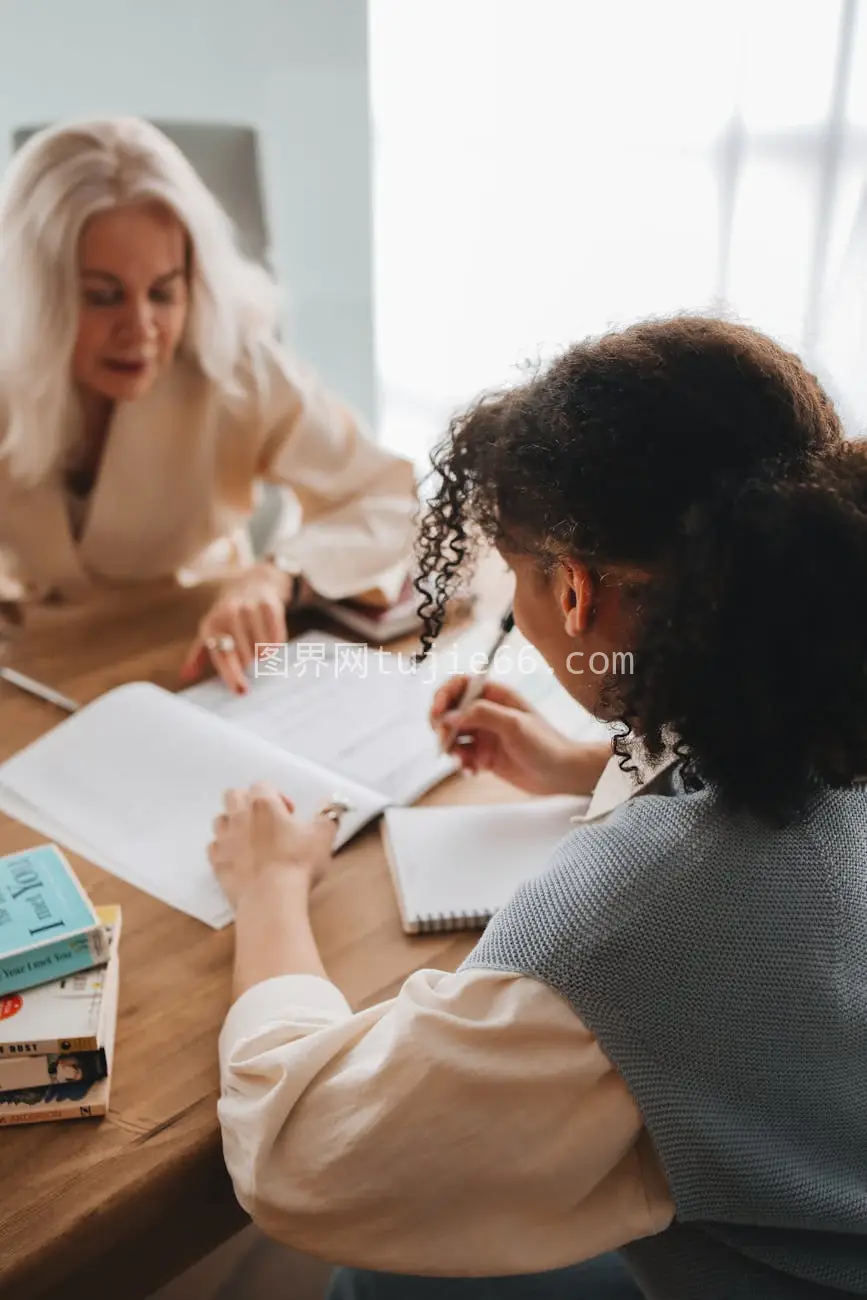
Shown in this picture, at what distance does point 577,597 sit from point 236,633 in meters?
0.59

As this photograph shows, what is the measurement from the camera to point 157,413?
5.00 feet

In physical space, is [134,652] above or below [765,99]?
below

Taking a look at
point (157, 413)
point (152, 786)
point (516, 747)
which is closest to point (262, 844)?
point (152, 786)

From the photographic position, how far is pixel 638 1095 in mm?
637

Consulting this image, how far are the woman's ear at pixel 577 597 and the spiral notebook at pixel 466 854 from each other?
22cm

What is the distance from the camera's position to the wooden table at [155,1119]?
69 cm

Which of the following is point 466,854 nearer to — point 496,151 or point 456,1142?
point 456,1142

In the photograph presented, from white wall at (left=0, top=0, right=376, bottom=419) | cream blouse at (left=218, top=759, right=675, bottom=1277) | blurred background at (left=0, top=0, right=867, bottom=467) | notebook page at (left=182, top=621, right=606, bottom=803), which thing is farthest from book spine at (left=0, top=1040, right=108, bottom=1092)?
white wall at (left=0, top=0, right=376, bottom=419)

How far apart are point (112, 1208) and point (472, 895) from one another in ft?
1.15

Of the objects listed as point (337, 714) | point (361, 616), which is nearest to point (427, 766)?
point (337, 714)

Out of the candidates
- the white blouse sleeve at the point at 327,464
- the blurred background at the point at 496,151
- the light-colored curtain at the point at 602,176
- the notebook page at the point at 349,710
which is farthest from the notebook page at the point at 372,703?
the blurred background at the point at 496,151

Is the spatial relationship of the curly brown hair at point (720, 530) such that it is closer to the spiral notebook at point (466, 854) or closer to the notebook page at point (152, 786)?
the spiral notebook at point (466, 854)

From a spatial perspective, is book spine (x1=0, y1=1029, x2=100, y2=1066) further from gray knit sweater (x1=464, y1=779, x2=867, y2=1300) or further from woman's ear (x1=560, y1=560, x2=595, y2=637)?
woman's ear (x1=560, y1=560, x2=595, y2=637)

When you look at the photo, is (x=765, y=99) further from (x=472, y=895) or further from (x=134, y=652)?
(x=472, y=895)
